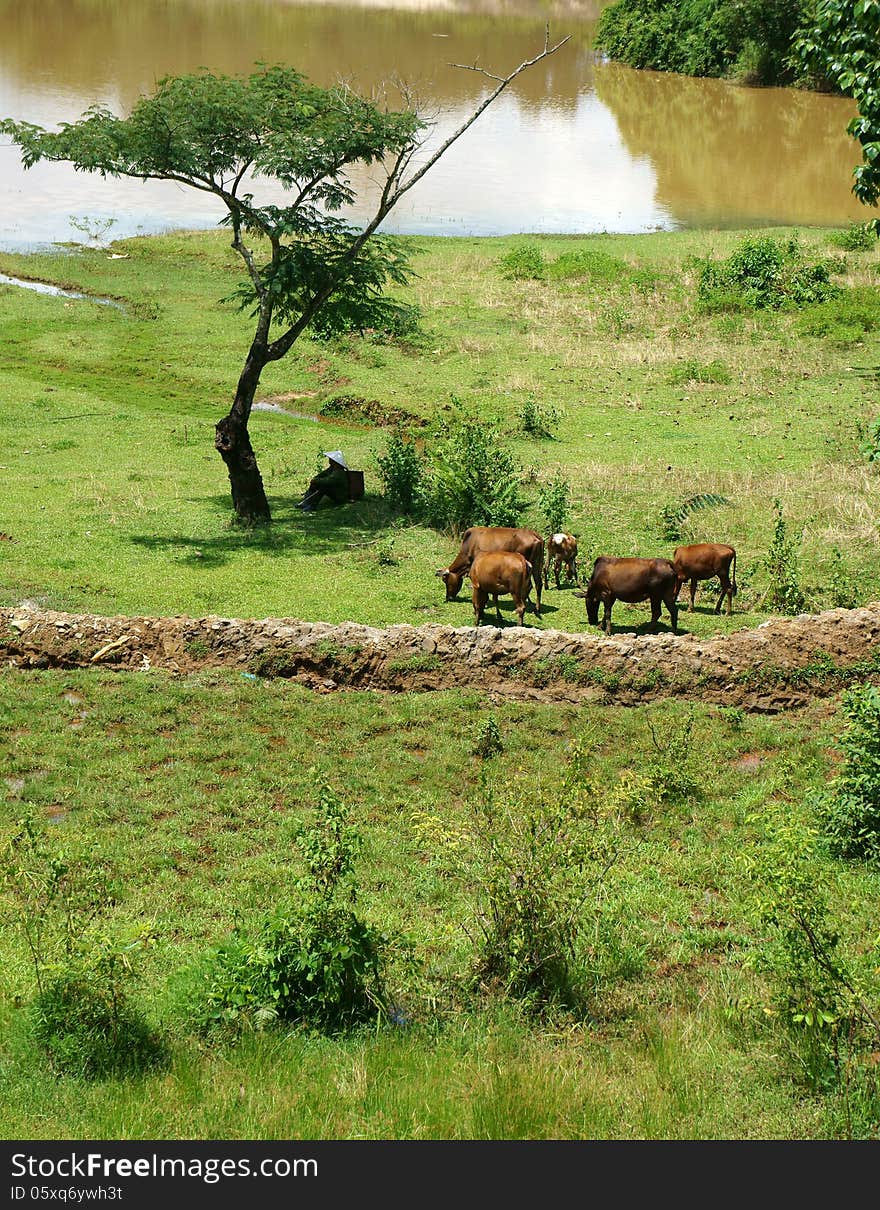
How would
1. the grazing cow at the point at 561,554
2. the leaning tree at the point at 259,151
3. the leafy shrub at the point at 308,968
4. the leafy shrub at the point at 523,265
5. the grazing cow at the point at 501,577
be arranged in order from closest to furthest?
the leafy shrub at the point at 308,968 < the grazing cow at the point at 501,577 < the grazing cow at the point at 561,554 < the leaning tree at the point at 259,151 < the leafy shrub at the point at 523,265

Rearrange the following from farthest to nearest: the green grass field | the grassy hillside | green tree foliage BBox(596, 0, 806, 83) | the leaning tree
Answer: green tree foliage BBox(596, 0, 806, 83)
the leaning tree
the grassy hillside
the green grass field

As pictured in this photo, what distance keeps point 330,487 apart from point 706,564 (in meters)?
7.22

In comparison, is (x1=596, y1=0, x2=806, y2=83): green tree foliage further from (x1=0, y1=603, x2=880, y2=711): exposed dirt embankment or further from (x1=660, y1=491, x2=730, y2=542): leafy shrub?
(x1=0, y1=603, x2=880, y2=711): exposed dirt embankment

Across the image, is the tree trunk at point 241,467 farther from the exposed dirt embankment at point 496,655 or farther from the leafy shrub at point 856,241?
the leafy shrub at point 856,241

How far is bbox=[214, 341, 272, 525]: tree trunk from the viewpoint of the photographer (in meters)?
19.4

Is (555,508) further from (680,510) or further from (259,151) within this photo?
(259,151)

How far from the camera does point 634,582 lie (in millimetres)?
14633

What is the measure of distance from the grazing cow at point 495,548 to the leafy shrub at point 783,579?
2.89m

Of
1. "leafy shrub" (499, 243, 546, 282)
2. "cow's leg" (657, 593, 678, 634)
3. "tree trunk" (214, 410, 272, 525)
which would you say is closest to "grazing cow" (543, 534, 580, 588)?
"cow's leg" (657, 593, 678, 634)

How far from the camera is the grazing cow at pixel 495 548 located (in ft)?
52.3

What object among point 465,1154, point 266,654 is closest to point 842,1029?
point 465,1154

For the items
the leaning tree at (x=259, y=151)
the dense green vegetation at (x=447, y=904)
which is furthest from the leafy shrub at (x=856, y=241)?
the dense green vegetation at (x=447, y=904)

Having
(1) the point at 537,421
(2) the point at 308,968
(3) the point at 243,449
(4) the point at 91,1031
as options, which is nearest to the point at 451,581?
(3) the point at 243,449

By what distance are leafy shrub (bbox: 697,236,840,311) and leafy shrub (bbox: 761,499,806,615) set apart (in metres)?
15.9
